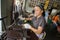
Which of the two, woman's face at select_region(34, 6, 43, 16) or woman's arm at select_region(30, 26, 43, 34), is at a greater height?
woman's face at select_region(34, 6, 43, 16)

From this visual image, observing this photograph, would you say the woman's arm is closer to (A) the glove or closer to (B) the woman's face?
(A) the glove

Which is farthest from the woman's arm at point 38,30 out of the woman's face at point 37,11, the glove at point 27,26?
the woman's face at point 37,11

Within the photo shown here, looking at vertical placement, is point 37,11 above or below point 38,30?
above

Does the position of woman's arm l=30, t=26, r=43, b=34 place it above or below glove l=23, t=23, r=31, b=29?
below

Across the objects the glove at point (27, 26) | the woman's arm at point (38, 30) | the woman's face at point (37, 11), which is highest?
the woman's face at point (37, 11)

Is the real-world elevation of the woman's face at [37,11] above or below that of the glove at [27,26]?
above

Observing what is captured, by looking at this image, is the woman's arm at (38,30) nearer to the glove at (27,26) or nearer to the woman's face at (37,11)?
the glove at (27,26)

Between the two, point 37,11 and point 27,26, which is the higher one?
point 37,11

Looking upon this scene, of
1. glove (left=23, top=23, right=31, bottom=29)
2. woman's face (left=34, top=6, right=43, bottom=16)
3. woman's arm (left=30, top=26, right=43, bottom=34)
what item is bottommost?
woman's arm (left=30, top=26, right=43, bottom=34)

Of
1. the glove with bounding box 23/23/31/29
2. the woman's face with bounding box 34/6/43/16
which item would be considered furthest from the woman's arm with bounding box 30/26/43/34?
the woman's face with bounding box 34/6/43/16

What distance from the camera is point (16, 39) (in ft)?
5.90

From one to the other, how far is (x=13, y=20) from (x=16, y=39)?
21 cm

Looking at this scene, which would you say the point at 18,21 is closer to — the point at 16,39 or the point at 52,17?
the point at 16,39

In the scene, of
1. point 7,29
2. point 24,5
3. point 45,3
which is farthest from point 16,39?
point 45,3
